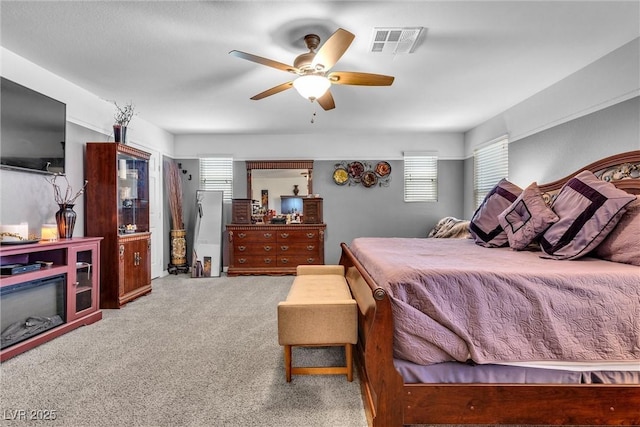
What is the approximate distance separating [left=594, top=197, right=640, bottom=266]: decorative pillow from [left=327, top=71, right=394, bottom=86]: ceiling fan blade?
1.78 meters

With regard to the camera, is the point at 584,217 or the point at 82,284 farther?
the point at 82,284

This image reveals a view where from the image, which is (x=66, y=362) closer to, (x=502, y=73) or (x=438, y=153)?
(x=502, y=73)

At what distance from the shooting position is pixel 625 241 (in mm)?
1908

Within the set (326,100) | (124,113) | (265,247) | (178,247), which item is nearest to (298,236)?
(265,247)

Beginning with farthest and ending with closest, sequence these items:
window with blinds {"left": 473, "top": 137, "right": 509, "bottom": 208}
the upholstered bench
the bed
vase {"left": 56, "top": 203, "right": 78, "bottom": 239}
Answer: window with blinds {"left": 473, "top": 137, "right": 509, "bottom": 208}
vase {"left": 56, "top": 203, "right": 78, "bottom": 239}
the upholstered bench
the bed

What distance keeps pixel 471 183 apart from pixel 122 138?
5.28 metres

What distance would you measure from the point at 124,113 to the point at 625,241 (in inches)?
200

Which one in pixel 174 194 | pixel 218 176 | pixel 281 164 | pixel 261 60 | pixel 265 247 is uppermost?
pixel 261 60

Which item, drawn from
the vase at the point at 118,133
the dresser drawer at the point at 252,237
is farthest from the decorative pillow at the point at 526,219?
the vase at the point at 118,133

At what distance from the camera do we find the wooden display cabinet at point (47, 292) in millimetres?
2506

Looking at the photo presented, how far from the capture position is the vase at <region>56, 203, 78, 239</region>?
3.19 metres

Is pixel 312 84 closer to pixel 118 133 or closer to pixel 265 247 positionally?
pixel 118 133

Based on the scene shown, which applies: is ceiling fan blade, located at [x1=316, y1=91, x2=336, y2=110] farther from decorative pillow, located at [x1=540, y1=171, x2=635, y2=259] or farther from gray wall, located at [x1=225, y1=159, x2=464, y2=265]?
gray wall, located at [x1=225, y1=159, x2=464, y2=265]

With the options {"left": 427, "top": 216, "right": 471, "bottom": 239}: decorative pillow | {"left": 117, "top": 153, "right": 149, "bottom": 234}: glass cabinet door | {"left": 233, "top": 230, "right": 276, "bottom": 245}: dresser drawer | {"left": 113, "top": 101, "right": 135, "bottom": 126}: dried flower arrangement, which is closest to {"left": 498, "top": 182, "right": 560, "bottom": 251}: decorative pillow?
{"left": 427, "top": 216, "right": 471, "bottom": 239}: decorative pillow
